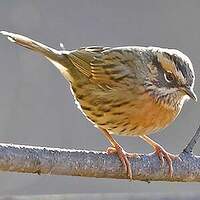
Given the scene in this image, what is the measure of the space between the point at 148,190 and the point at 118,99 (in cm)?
310

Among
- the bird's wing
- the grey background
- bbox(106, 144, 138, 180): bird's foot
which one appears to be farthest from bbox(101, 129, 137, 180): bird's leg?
the grey background

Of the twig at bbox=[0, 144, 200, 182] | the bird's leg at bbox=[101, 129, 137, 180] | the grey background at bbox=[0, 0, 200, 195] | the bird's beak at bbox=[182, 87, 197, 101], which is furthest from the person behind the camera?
the grey background at bbox=[0, 0, 200, 195]

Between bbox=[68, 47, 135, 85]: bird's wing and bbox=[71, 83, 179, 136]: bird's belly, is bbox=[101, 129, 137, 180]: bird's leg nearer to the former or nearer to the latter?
bbox=[71, 83, 179, 136]: bird's belly

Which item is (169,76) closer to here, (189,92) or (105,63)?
(189,92)

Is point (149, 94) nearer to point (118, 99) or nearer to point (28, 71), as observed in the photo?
point (118, 99)

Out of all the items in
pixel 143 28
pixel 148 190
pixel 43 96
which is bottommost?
pixel 148 190

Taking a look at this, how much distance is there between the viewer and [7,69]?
8148 millimetres

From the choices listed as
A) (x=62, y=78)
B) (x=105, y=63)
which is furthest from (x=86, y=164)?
(x=62, y=78)

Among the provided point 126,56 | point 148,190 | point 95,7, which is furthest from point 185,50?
point 126,56

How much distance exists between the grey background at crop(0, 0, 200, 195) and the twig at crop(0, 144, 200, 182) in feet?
11.3

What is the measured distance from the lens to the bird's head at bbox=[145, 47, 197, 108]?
15.1 feet

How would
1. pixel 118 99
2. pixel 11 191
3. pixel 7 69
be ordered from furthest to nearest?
pixel 7 69 < pixel 11 191 < pixel 118 99

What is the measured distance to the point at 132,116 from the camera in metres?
4.80

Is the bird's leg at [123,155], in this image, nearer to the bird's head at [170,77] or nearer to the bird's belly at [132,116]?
the bird's belly at [132,116]
